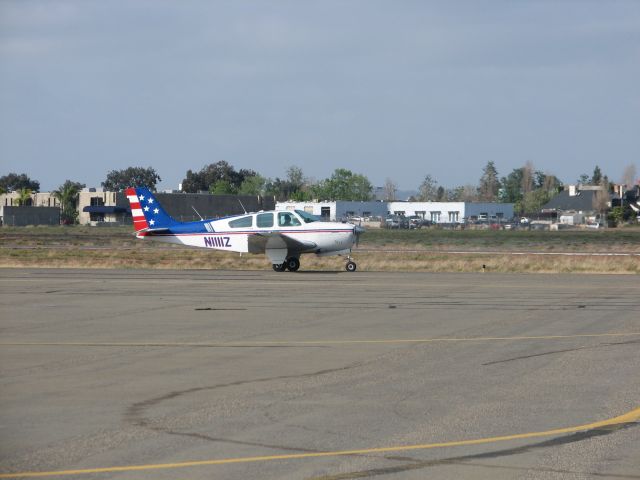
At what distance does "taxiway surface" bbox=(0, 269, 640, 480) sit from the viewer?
8.18 metres

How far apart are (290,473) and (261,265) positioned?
107 ft

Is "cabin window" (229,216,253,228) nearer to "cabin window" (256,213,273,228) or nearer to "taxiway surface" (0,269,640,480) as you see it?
"cabin window" (256,213,273,228)

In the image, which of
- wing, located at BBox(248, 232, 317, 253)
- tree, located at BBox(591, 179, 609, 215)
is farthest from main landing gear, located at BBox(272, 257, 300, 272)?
tree, located at BBox(591, 179, 609, 215)

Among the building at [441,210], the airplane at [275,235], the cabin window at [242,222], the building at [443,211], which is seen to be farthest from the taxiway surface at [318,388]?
the building at [443,211]

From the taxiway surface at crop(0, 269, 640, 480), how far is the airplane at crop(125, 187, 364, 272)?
38.1 ft

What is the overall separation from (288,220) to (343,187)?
141 m

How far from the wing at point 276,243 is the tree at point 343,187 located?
446ft

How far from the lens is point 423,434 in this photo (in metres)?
9.12

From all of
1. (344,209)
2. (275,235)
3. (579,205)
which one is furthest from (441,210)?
(275,235)

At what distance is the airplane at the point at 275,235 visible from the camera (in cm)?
3516

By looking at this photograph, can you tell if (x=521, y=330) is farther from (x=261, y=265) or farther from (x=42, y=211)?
(x=42, y=211)

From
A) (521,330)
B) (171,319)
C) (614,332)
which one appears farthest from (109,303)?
(614,332)

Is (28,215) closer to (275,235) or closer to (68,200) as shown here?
(68,200)

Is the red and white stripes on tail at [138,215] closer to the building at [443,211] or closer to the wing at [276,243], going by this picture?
the wing at [276,243]
